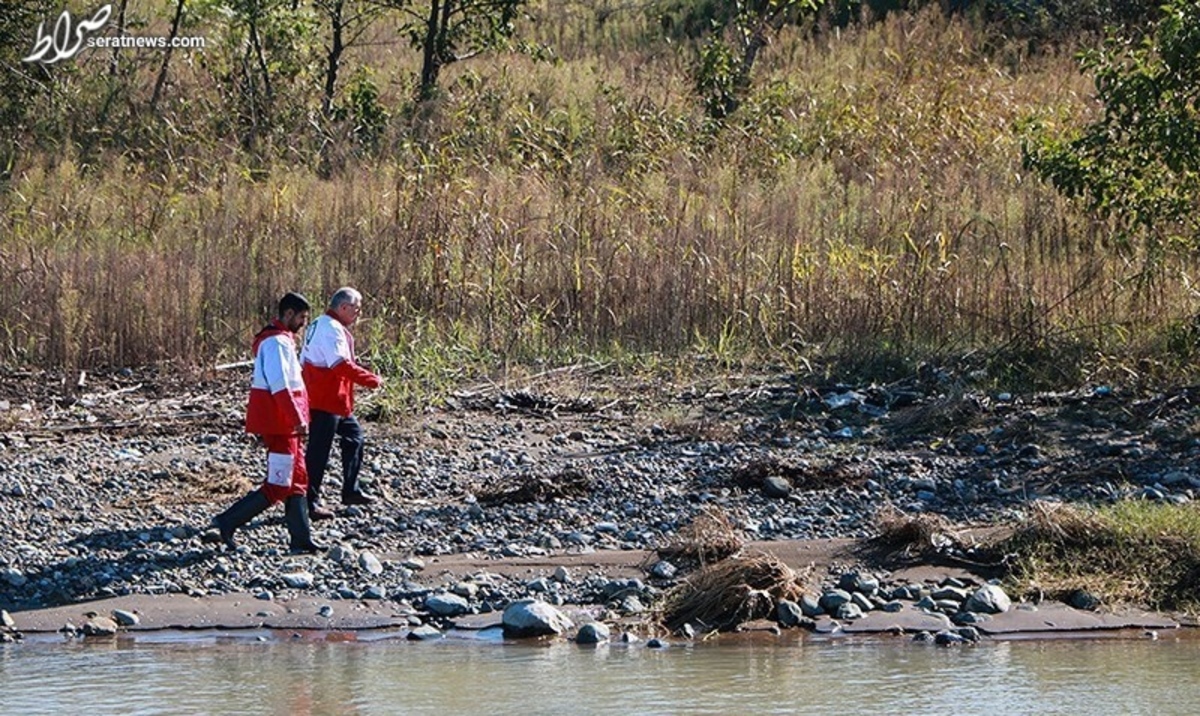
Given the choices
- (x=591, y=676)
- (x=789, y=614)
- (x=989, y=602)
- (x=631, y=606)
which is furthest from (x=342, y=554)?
(x=989, y=602)

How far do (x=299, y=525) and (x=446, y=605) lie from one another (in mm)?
1095

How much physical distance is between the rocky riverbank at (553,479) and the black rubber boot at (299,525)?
0.44 feet

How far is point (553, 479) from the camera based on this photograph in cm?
1033

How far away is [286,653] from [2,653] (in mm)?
1297

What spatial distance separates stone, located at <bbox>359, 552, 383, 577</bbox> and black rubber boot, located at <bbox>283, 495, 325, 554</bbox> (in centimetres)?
32

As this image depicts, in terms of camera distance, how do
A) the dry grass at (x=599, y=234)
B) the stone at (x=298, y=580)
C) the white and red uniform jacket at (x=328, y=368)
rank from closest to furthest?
the stone at (x=298, y=580), the white and red uniform jacket at (x=328, y=368), the dry grass at (x=599, y=234)

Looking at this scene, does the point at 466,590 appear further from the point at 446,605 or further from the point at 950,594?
the point at 950,594

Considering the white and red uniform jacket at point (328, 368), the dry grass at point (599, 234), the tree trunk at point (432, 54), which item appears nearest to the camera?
the white and red uniform jacket at point (328, 368)

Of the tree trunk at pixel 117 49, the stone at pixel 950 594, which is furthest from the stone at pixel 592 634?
the tree trunk at pixel 117 49

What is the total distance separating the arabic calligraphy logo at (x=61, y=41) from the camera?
21078mm

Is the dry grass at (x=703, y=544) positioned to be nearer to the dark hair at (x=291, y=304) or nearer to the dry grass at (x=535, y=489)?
the dry grass at (x=535, y=489)

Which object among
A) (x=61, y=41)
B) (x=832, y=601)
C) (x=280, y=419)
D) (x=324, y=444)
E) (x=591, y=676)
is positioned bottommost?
(x=591, y=676)

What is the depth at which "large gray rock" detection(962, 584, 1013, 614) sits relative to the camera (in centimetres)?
837

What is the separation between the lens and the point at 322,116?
19.9 m
